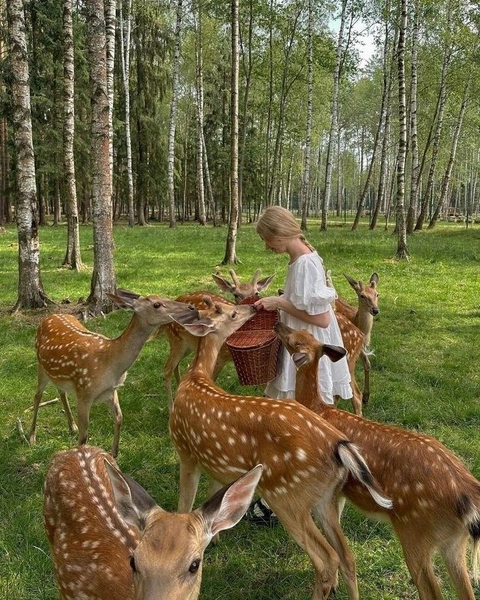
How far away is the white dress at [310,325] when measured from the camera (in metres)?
3.76

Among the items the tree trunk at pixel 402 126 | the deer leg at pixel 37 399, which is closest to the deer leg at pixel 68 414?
the deer leg at pixel 37 399

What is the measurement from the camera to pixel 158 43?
29547mm

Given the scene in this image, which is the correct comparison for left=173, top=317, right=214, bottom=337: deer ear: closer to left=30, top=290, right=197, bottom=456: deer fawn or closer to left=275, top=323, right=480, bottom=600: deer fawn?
left=30, top=290, right=197, bottom=456: deer fawn

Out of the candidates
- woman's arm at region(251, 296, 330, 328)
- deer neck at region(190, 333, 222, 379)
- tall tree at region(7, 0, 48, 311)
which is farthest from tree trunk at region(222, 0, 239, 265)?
woman's arm at region(251, 296, 330, 328)

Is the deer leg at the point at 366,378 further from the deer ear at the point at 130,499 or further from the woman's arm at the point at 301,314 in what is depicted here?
the deer ear at the point at 130,499

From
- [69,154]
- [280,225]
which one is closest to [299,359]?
[280,225]

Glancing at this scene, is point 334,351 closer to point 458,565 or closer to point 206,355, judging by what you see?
point 206,355

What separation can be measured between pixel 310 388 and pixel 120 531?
4.88 ft

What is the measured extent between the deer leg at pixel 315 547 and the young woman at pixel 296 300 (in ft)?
2.84

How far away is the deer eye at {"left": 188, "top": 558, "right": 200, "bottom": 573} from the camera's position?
1.94 m

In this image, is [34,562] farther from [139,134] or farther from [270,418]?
[139,134]

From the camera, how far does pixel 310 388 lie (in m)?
3.68

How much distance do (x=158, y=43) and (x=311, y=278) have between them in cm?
2926

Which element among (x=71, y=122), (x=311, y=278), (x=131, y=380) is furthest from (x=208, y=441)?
(x=71, y=122)
